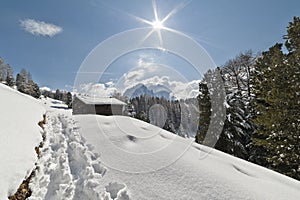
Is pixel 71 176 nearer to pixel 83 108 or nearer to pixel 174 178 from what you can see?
pixel 174 178

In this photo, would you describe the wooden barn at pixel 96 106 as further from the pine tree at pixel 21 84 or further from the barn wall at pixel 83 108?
the pine tree at pixel 21 84

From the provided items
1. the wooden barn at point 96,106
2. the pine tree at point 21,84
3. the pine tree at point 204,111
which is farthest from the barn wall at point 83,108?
the pine tree at point 21,84

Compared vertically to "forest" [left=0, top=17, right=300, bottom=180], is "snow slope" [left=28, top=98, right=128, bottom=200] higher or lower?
lower

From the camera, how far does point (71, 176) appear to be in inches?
141

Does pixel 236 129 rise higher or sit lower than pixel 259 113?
lower

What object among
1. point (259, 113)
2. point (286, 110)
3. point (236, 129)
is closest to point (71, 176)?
point (286, 110)

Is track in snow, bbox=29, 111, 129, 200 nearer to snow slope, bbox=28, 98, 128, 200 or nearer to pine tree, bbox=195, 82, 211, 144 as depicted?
snow slope, bbox=28, 98, 128, 200

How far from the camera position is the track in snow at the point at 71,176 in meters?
2.92

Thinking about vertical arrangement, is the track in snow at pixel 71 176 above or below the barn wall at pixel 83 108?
below

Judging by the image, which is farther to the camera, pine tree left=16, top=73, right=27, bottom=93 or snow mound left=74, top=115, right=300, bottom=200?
pine tree left=16, top=73, right=27, bottom=93

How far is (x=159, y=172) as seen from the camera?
352 centimetres

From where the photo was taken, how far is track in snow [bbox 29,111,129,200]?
2922mm

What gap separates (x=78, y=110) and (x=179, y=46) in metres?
25.5

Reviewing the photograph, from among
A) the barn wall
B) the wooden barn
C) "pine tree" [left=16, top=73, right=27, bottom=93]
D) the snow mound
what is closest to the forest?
the snow mound
